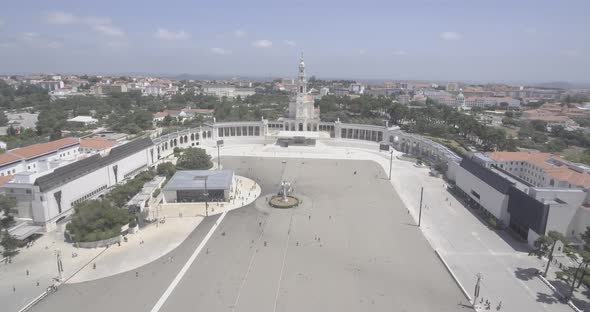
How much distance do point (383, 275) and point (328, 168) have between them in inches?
1253

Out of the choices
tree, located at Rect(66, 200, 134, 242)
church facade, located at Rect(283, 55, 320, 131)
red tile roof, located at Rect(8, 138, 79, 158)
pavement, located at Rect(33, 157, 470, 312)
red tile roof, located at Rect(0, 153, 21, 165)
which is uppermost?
church facade, located at Rect(283, 55, 320, 131)

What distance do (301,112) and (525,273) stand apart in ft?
198

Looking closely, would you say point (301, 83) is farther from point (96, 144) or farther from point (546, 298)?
point (546, 298)

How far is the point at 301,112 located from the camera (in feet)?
269

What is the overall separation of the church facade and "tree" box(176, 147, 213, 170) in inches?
1246

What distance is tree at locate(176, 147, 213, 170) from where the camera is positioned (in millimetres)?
52100

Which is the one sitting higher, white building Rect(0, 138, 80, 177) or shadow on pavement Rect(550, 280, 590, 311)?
white building Rect(0, 138, 80, 177)

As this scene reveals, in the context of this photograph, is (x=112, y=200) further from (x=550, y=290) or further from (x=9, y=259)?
(x=550, y=290)

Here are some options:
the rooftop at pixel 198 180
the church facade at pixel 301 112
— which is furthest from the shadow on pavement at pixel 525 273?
the church facade at pixel 301 112

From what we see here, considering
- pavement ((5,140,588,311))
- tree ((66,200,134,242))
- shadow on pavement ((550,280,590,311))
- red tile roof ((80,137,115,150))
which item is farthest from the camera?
red tile roof ((80,137,115,150))

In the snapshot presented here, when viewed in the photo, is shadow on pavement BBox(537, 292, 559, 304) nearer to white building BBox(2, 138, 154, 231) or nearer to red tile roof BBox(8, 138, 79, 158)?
white building BBox(2, 138, 154, 231)

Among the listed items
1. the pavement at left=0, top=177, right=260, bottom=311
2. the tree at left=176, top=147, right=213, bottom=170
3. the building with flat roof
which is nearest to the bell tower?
the tree at left=176, top=147, right=213, bottom=170

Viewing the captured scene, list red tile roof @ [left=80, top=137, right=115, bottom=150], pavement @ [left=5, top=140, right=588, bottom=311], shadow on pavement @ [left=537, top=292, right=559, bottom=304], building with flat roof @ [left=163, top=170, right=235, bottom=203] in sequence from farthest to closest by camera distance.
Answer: red tile roof @ [left=80, top=137, right=115, bottom=150], building with flat roof @ [left=163, top=170, right=235, bottom=203], shadow on pavement @ [left=537, top=292, right=559, bottom=304], pavement @ [left=5, top=140, right=588, bottom=311]

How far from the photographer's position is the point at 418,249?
3094 centimetres
